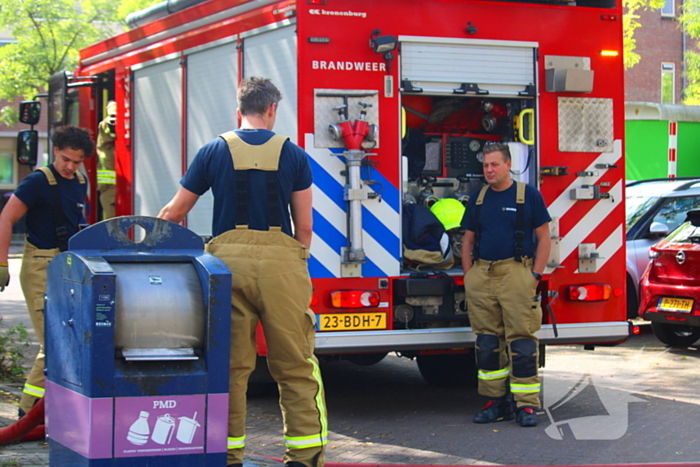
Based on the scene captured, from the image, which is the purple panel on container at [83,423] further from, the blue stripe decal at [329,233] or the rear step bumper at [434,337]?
the blue stripe decal at [329,233]

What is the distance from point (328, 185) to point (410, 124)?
1268 mm

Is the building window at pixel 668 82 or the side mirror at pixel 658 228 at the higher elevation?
the building window at pixel 668 82

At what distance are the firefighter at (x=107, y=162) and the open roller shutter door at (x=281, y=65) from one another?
8.08 ft

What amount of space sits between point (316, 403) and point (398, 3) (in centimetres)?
308

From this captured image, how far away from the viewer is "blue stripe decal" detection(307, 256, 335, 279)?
20.3 ft

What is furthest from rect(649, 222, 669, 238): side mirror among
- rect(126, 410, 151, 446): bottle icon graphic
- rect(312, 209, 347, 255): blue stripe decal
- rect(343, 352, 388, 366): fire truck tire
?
rect(126, 410, 151, 446): bottle icon graphic

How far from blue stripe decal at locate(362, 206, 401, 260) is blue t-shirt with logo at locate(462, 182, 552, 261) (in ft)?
1.94

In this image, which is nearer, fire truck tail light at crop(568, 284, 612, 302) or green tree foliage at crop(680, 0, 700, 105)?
fire truck tail light at crop(568, 284, 612, 302)

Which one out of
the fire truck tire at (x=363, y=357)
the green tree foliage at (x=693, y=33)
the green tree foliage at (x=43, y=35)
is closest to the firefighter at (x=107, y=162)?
the fire truck tire at (x=363, y=357)

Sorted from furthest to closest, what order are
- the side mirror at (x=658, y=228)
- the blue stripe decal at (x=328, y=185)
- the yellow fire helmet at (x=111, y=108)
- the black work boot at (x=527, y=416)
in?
the side mirror at (x=658, y=228), the yellow fire helmet at (x=111, y=108), the black work boot at (x=527, y=416), the blue stripe decal at (x=328, y=185)

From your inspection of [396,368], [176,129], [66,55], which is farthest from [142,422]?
[66,55]

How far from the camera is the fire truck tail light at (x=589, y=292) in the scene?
6730mm

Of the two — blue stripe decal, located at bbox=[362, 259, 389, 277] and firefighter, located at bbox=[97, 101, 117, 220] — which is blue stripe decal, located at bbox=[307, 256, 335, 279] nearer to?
blue stripe decal, located at bbox=[362, 259, 389, 277]

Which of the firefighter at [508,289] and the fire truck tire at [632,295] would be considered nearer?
the firefighter at [508,289]
